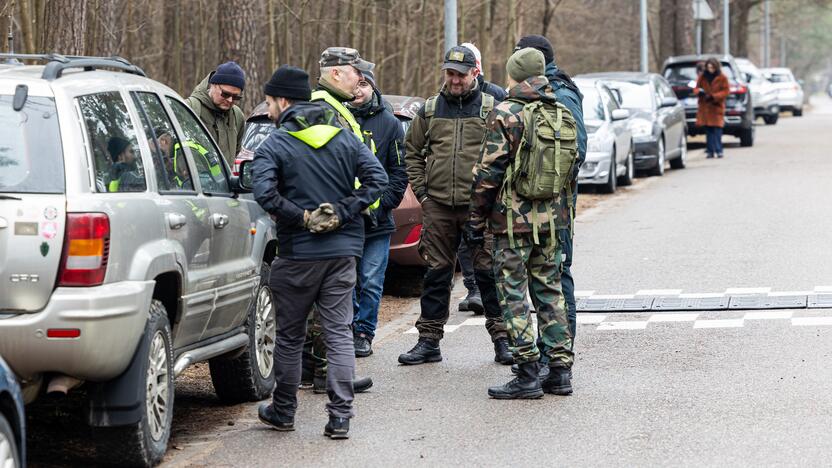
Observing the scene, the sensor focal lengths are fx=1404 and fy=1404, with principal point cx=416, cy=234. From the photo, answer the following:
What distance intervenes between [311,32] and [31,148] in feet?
81.2

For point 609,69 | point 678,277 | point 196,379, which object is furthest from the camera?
point 609,69

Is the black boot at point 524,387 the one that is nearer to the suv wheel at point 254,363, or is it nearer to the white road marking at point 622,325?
the suv wheel at point 254,363

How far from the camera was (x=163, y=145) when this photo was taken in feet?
22.4

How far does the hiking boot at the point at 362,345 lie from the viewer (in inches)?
363

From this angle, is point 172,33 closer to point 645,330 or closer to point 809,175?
point 809,175

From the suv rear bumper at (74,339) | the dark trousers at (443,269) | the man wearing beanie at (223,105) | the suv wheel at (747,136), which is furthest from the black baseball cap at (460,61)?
the suv wheel at (747,136)

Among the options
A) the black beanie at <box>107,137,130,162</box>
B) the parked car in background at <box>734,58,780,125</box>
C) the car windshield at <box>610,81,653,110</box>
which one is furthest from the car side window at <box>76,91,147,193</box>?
the parked car in background at <box>734,58,780,125</box>

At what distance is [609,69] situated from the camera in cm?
5247

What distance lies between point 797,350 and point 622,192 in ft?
40.6

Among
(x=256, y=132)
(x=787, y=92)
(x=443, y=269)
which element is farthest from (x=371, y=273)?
(x=787, y=92)

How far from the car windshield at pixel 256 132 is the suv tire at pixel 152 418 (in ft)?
15.0

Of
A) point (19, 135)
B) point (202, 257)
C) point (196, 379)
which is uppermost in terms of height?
point (19, 135)

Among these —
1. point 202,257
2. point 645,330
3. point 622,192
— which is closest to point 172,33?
point 622,192

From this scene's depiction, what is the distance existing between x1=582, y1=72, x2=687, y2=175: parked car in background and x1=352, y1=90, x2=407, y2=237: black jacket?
1372 centimetres
